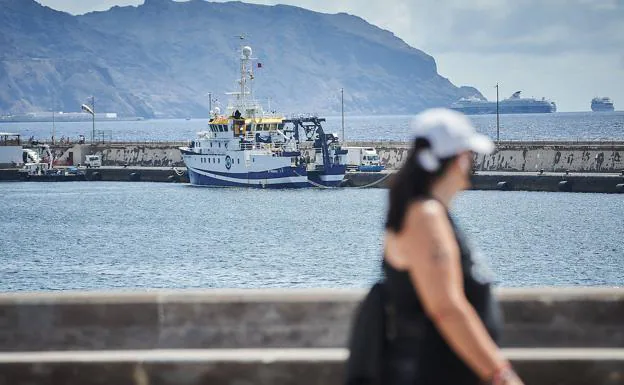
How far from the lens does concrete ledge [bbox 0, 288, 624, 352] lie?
853cm

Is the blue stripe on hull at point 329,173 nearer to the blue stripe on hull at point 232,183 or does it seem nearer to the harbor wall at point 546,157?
the blue stripe on hull at point 232,183

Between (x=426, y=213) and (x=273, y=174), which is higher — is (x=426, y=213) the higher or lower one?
the higher one

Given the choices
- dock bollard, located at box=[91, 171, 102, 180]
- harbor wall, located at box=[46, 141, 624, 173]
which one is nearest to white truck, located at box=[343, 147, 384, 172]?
harbor wall, located at box=[46, 141, 624, 173]

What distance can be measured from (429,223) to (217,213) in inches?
2647

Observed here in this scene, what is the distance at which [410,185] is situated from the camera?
17.3 feet

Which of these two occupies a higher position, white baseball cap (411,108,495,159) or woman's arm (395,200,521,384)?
white baseball cap (411,108,495,159)

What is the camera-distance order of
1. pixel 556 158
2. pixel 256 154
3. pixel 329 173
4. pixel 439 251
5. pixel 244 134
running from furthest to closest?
pixel 244 134 → pixel 256 154 → pixel 329 173 → pixel 556 158 → pixel 439 251

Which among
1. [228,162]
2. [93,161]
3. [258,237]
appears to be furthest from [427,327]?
[93,161]

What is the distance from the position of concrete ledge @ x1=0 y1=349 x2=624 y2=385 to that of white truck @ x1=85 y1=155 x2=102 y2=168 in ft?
327

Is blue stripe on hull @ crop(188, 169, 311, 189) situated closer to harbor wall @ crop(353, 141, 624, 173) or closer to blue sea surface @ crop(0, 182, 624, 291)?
blue sea surface @ crop(0, 182, 624, 291)

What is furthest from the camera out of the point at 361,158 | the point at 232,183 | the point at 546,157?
the point at 361,158

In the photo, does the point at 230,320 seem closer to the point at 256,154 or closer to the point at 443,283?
the point at 443,283

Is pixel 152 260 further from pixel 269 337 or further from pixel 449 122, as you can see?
pixel 449 122

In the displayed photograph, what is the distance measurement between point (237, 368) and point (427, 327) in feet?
8.04
